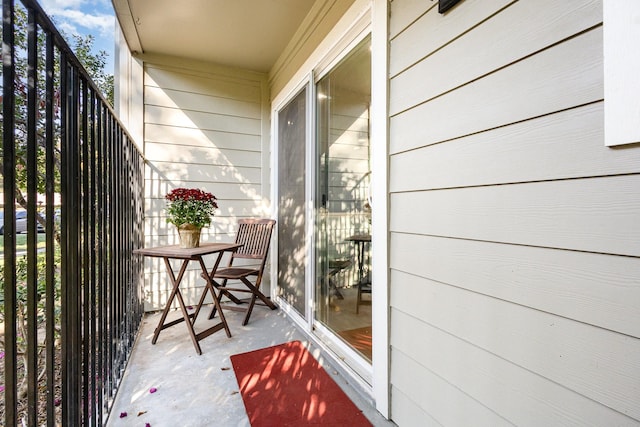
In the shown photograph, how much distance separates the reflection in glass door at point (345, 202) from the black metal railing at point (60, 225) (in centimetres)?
133

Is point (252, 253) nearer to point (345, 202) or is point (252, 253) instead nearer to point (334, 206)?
point (334, 206)

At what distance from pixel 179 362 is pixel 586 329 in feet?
7.30

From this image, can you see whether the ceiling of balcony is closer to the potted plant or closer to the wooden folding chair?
the potted plant

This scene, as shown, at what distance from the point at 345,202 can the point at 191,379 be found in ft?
4.85

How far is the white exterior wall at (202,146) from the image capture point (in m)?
3.13

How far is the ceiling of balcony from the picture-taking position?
239cm

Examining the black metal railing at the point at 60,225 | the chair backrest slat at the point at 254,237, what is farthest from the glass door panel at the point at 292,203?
the black metal railing at the point at 60,225

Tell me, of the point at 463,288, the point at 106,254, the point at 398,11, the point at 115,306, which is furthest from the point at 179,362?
the point at 398,11

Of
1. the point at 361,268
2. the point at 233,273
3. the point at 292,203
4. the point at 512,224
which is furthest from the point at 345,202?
the point at 233,273

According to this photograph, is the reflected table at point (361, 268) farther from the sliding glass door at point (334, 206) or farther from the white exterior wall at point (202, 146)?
the white exterior wall at point (202, 146)

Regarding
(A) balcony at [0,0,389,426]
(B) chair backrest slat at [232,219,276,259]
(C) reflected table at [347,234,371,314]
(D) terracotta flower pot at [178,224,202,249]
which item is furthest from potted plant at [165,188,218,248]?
(C) reflected table at [347,234,371,314]

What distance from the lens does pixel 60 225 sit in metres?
1.01

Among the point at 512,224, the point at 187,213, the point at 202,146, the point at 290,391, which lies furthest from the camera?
the point at 202,146

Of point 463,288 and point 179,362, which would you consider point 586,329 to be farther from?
point 179,362
